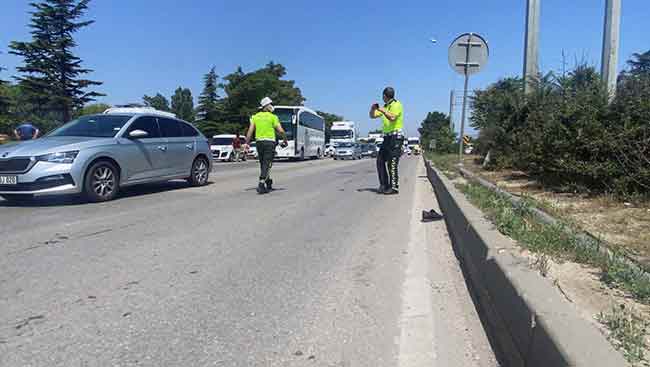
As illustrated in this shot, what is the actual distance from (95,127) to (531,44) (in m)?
9.68

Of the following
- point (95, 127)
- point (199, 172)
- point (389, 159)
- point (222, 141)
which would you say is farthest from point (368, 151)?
point (95, 127)

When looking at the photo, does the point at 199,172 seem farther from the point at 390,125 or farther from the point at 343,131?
the point at 343,131

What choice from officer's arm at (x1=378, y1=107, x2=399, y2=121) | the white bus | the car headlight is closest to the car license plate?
the car headlight

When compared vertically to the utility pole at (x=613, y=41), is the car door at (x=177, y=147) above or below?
below

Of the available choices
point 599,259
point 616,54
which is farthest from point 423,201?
point 599,259

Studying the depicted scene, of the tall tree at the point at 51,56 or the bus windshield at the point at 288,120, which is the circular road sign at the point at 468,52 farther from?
the tall tree at the point at 51,56

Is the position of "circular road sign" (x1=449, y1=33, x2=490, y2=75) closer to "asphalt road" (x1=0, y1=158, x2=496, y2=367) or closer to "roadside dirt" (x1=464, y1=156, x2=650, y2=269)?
"roadside dirt" (x1=464, y1=156, x2=650, y2=269)

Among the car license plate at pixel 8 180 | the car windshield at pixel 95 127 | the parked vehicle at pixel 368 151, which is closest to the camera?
the car license plate at pixel 8 180

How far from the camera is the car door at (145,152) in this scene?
8.33 meters

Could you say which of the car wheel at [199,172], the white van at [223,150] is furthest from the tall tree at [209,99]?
the car wheel at [199,172]

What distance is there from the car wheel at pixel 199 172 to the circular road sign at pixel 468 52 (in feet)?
19.5

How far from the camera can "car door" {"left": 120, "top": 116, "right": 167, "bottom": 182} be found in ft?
27.3

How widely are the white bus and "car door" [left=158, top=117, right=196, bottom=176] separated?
56.5ft

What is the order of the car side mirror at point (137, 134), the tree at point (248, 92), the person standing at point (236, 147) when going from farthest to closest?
the tree at point (248, 92)
the person standing at point (236, 147)
the car side mirror at point (137, 134)
